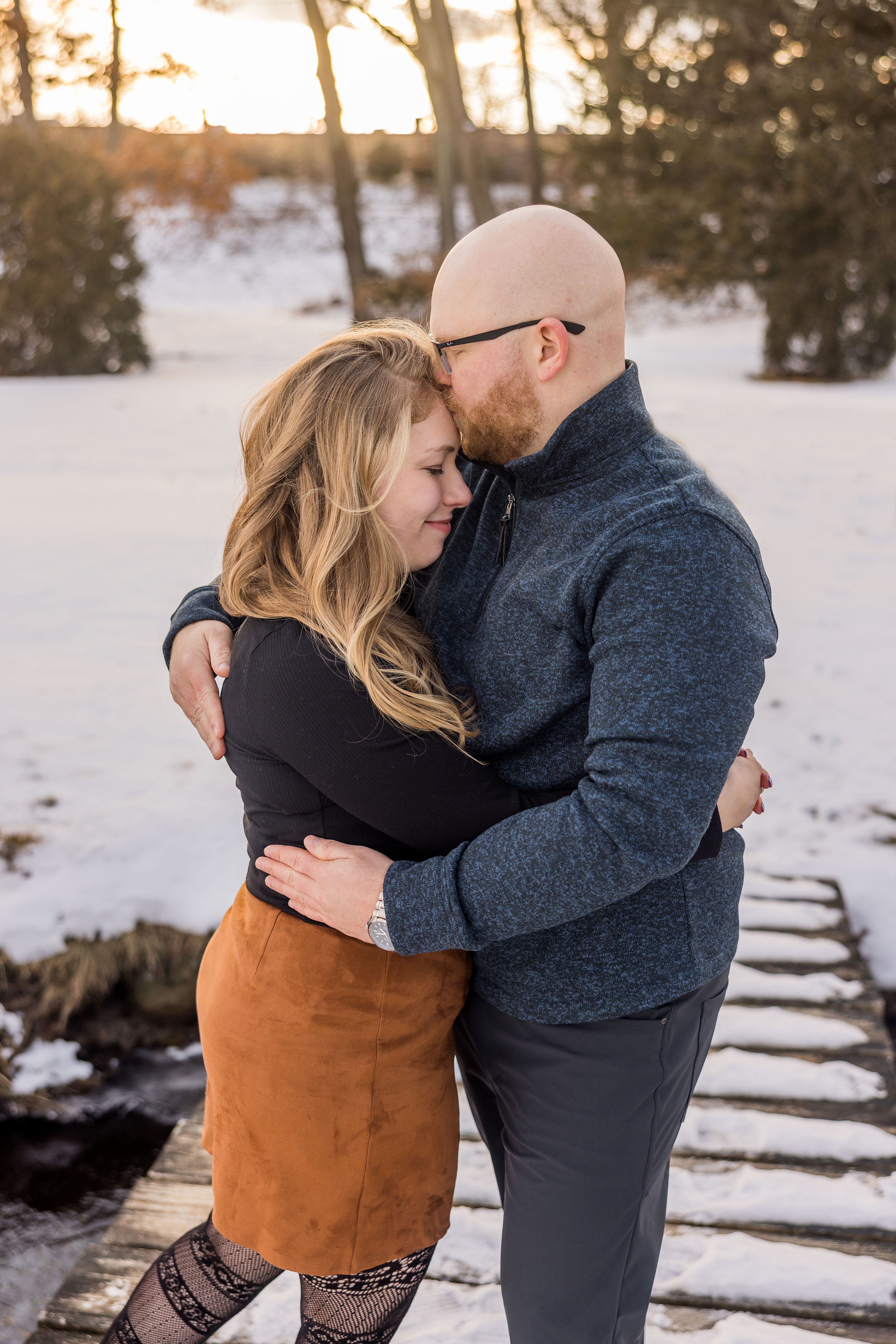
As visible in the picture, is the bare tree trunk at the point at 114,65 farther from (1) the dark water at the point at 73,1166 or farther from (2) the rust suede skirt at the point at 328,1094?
(2) the rust suede skirt at the point at 328,1094

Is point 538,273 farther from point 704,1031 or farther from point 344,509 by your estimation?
point 704,1031

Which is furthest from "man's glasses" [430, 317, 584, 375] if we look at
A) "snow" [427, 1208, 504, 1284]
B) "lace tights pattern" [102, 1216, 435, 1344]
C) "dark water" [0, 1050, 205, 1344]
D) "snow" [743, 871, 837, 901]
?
"snow" [743, 871, 837, 901]

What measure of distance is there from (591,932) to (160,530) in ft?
19.6

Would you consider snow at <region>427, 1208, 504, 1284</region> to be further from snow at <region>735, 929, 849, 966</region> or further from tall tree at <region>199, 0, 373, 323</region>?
tall tree at <region>199, 0, 373, 323</region>

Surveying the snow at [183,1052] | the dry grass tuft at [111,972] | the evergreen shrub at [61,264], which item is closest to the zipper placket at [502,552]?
the dry grass tuft at [111,972]

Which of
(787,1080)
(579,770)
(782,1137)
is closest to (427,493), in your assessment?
(579,770)

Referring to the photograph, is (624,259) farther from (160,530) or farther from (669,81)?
(160,530)

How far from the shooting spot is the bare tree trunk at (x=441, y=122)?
14.2 metres

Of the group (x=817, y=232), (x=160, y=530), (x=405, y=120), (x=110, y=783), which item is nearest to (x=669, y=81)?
(x=817, y=232)

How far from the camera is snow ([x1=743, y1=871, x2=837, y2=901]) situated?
3.74 meters

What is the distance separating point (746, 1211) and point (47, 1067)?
2297 mm

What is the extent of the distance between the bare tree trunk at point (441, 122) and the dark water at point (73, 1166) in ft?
40.8

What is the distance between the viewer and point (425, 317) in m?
2.24

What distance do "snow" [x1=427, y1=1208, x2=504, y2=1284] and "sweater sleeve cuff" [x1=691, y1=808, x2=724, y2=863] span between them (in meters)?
1.24
